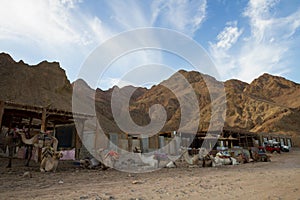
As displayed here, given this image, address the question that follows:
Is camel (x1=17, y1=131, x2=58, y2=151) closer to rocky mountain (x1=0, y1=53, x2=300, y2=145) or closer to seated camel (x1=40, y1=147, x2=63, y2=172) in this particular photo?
seated camel (x1=40, y1=147, x2=63, y2=172)

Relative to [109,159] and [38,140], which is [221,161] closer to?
[109,159]

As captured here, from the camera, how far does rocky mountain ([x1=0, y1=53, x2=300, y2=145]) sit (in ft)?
144

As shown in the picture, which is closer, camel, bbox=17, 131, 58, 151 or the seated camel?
the seated camel

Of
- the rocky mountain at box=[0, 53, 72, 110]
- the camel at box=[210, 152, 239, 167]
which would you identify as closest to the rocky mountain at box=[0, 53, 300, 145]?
the rocky mountain at box=[0, 53, 72, 110]

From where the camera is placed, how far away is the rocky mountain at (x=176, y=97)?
43.8 m

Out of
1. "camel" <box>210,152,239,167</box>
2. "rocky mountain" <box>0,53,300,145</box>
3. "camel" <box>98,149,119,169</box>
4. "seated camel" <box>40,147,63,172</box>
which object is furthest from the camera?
"rocky mountain" <box>0,53,300,145</box>

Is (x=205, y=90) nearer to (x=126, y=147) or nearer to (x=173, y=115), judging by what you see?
(x=173, y=115)

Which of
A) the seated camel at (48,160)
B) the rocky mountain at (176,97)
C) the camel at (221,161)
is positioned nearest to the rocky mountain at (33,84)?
the rocky mountain at (176,97)

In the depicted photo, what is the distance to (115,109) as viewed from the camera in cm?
6544

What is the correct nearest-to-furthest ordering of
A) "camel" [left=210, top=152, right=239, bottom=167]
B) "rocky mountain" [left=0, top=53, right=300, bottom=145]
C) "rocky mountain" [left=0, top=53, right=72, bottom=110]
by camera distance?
"camel" [left=210, top=152, right=239, bottom=167] → "rocky mountain" [left=0, top=53, right=72, bottom=110] → "rocky mountain" [left=0, top=53, right=300, bottom=145]

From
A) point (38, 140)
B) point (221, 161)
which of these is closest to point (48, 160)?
point (38, 140)

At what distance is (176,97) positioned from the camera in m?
85.8

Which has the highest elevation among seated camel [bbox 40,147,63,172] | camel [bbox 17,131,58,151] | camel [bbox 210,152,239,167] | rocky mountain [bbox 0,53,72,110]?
rocky mountain [bbox 0,53,72,110]

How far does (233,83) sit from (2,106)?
10674cm
